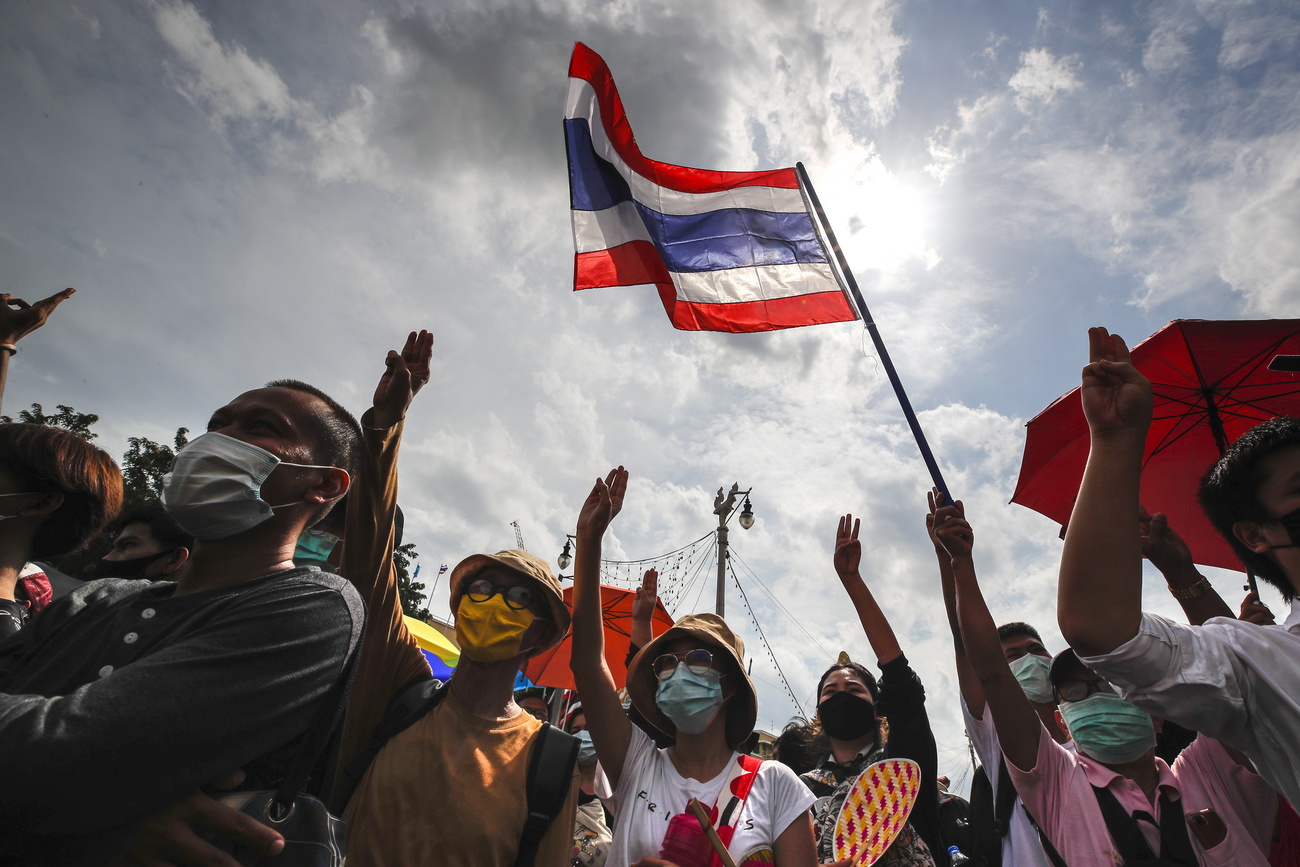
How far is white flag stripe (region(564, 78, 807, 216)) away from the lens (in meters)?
5.50

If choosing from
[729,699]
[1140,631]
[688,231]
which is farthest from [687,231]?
[1140,631]

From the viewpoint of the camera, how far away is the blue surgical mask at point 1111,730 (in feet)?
9.80

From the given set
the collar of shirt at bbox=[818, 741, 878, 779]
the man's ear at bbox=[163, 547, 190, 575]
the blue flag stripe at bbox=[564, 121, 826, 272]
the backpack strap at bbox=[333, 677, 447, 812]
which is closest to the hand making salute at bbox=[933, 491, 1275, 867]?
the collar of shirt at bbox=[818, 741, 878, 779]

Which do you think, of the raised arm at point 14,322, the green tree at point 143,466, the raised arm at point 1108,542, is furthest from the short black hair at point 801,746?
the green tree at point 143,466

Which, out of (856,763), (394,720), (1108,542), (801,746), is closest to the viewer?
(1108,542)

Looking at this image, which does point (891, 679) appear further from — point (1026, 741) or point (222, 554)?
point (222, 554)

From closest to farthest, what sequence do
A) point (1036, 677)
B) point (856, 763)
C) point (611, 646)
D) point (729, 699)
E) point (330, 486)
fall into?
point (330, 486) → point (729, 699) → point (1036, 677) → point (856, 763) → point (611, 646)

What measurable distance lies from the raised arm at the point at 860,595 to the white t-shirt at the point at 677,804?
912mm

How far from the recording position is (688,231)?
555 cm

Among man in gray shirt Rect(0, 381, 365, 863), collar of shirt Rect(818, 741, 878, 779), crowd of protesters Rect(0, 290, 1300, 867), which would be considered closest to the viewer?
man in gray shirt Rect(0, 381, 365, 863)

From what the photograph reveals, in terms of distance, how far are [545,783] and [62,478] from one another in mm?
2012

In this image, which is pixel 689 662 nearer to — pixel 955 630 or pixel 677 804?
pixel 677 804

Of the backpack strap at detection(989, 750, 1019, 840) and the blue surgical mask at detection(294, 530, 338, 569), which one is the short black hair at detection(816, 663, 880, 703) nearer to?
the backpack strap at detection(989, 750, 1019, 840)

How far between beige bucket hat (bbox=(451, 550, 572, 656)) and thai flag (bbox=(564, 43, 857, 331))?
9.06ft
